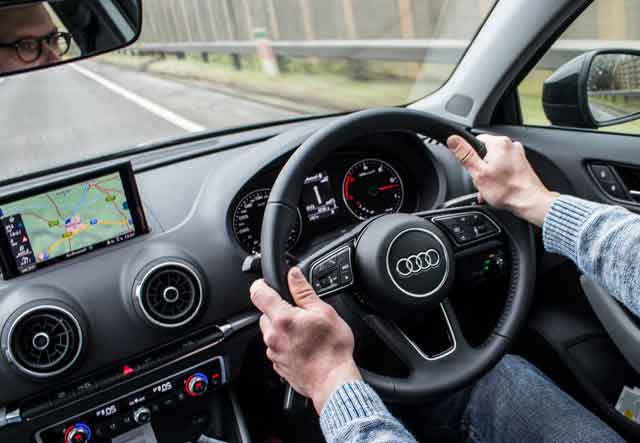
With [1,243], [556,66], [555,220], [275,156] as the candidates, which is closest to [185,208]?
[275,156]

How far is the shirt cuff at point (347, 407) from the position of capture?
52.3 inches

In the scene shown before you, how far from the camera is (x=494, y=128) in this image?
275cm

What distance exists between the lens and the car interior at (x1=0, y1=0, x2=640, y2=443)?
182 centimetres

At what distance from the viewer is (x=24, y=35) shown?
145 cm

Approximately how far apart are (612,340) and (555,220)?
83cm

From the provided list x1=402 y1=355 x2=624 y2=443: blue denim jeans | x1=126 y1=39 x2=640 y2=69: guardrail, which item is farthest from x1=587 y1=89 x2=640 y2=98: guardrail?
x1=402 y1=355 x2=624 y2=443: blue denim jeans

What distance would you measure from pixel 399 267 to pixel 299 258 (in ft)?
1.29

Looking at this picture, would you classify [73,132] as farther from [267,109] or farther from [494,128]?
[494,128]

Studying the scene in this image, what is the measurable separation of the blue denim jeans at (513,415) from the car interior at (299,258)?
0.17 metres

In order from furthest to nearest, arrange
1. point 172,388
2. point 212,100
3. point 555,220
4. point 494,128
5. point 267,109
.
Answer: point 212,100, point 267,109, point 494,128, point 172,388, point 555,220

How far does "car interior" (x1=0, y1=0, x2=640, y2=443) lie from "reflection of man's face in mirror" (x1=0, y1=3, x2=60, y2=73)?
53mm

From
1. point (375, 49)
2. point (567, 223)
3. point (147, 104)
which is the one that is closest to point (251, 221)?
Result: point (567, 223)

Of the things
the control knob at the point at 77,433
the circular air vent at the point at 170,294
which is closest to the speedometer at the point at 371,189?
the circular air vent at the point at 170,294

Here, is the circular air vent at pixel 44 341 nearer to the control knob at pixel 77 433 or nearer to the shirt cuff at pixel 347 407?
the control knob at pixel 77 433
